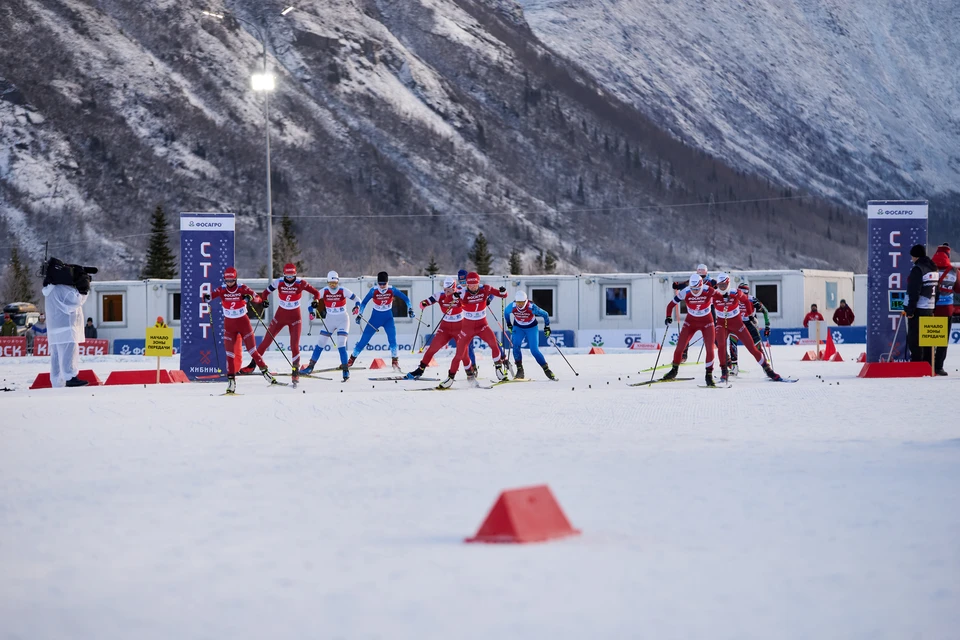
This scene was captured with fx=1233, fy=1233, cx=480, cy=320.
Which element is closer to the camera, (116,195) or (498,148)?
(116,195)

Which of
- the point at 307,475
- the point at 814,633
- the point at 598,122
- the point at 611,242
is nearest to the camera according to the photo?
the point at 814,633

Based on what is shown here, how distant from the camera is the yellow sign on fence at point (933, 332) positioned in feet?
62.5

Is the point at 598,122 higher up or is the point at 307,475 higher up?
the point at 598,122

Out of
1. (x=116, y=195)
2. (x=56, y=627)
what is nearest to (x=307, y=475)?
(x=56, y=627)

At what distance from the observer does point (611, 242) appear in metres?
127

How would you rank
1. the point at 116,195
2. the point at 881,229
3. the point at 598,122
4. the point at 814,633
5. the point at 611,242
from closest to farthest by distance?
the point at 814,633
the point at 881,229
the point at 116,195
the point at 611,242
the point at 598,122

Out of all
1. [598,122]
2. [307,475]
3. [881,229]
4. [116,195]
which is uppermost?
[598,122]

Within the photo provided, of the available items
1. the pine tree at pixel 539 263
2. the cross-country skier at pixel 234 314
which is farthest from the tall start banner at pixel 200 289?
the pine tree at pixel 539 263

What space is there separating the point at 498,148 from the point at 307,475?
5131 inches

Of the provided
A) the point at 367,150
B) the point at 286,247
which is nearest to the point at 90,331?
the point at 286,247

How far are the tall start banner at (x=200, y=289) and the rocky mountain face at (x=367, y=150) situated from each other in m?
85.9

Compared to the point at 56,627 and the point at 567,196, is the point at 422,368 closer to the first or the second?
the point at 56,627

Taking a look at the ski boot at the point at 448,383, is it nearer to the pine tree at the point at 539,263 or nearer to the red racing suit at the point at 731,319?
the red racing suit at the point at 731,319

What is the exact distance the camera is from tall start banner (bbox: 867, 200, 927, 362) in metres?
20.6
